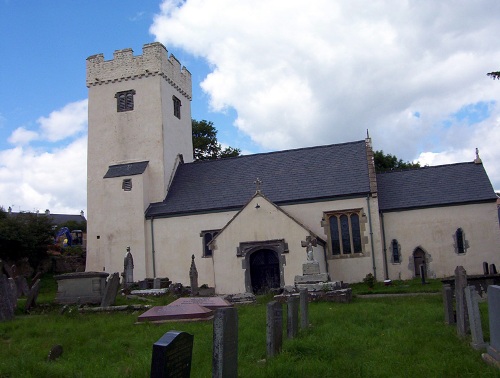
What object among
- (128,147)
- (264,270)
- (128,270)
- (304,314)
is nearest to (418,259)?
(264,270)

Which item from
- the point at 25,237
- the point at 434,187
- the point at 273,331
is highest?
the point at 434,187

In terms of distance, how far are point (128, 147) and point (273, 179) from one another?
9585mm

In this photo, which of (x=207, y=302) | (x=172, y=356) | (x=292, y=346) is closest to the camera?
(x=172, y=356)

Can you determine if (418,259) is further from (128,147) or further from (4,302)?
(4,302)

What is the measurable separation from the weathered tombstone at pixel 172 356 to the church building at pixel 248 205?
2019 cm

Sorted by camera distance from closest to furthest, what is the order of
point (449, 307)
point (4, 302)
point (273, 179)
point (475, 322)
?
point (475, 322), point (449, 307), point (4, 302), point (273, 179)

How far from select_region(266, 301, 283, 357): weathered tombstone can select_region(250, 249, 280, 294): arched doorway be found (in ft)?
55.1

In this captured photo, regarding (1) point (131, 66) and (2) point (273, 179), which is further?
(1) point (131, 66)

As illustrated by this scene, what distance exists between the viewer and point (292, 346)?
30.8 ft

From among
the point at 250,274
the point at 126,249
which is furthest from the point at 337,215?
the point at 126,249

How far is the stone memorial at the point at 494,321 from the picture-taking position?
Result: 7660mm

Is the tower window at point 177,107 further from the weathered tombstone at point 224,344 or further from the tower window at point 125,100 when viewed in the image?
the weathered tombstone at point 224,344

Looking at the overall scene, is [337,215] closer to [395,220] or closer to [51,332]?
[395,220]

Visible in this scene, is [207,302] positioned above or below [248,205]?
below
